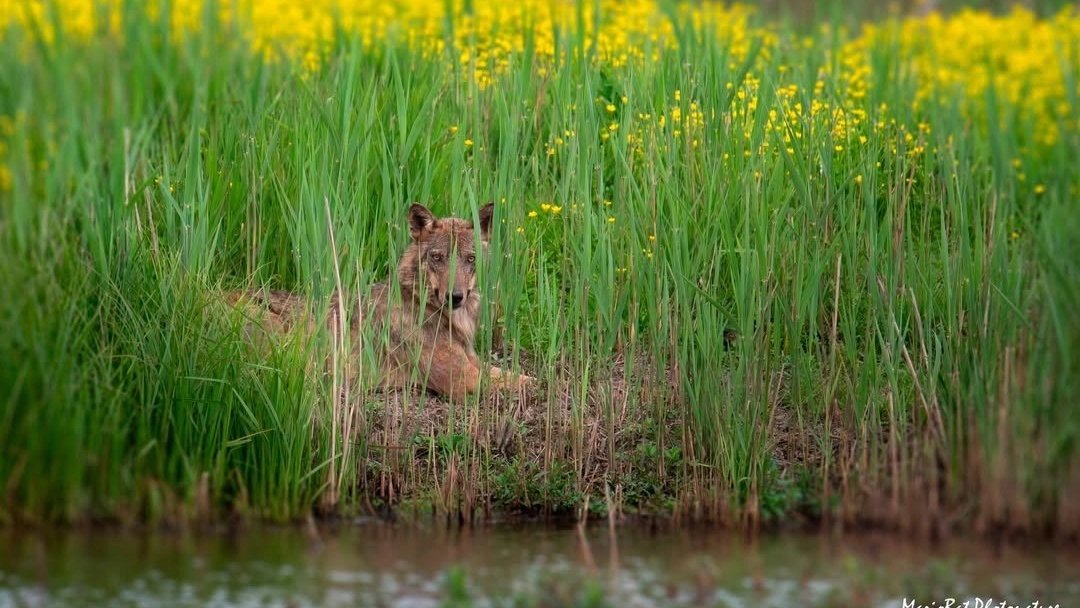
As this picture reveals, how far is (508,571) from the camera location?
6.47 metres

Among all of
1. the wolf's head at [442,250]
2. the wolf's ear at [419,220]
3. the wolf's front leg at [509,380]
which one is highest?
the wolf's ear at [419,220]

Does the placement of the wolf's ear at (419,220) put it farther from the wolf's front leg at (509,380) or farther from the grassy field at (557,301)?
the wolf's front leg at (509,380)

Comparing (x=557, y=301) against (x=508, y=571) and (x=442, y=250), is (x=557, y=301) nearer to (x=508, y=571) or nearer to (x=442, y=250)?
→ (x=442, y=250)

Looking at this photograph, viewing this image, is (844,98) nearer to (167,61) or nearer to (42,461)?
(167,61)

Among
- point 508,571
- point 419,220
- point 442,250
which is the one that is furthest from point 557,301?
point 508,571

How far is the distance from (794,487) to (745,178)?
1591 millimetres

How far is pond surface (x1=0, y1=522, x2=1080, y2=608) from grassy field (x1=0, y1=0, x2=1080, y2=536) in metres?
0.27

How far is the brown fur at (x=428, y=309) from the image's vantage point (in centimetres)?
825

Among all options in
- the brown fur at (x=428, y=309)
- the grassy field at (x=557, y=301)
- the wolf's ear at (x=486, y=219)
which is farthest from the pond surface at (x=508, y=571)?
the wolf's ear at (x=486, y=219)

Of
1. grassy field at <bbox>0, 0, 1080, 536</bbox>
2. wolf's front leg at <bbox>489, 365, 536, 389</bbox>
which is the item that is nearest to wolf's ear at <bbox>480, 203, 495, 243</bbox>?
grassy field at <bbox>0, 0, 1080, 536</bbox>

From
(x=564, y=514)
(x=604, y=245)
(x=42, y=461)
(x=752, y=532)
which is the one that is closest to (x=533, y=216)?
(x=604, y=245)

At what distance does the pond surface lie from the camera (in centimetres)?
592

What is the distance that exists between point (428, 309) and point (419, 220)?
33.2 inches

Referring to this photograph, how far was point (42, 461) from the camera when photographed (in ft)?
21.4
